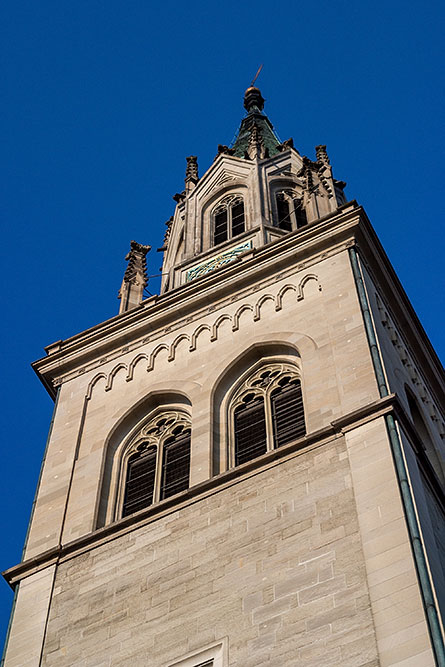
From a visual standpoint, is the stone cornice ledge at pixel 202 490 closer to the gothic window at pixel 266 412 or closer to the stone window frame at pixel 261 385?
the gothic window at pixel 266 412

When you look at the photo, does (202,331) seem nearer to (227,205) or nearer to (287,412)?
(287,412)

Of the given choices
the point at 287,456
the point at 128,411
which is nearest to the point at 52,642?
the point at 287,456

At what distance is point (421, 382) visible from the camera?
27969mm

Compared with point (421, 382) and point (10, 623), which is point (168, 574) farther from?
point (421, 382)

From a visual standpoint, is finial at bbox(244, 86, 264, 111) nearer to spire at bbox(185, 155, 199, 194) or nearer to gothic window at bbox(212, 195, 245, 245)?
spire at bbox(185, 155, 199, 194)

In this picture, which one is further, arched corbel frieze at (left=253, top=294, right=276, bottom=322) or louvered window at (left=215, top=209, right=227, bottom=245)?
louvered window at (left=215, top=209, right=227, bottom=245)

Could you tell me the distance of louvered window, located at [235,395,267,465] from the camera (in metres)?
23.8

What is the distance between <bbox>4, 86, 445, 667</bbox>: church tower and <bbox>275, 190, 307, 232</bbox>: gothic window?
0.79 metres

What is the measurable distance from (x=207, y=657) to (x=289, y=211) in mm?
18354

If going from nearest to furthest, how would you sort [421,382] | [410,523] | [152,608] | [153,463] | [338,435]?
1. [410,523]
2. [152,608]
3. [338,435]
4. [153,463]
5. [421,382]

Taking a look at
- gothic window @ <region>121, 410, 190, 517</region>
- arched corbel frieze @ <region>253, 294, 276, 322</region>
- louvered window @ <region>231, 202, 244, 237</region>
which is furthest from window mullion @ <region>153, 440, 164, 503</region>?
louvered window @ <region>231, 202, 244, 237</region>

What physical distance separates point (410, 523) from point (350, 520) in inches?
44.1

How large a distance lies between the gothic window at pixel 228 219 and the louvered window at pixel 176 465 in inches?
397

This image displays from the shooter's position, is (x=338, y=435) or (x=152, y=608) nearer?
(x=152, y=608)
